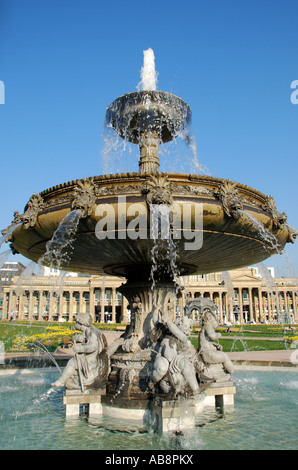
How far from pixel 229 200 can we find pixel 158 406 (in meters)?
2.76

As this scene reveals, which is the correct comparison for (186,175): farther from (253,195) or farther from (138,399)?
(138,399)

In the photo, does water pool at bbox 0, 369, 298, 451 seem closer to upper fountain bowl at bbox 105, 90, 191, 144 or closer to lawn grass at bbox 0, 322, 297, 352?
upper fountain bowl at bbox 105, 90, 191, 144

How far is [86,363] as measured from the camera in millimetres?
5789

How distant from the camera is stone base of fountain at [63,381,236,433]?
4.57 meters

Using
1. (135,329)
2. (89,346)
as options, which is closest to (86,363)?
(89,346)

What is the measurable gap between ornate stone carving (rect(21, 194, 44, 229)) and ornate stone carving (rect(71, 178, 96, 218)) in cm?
89

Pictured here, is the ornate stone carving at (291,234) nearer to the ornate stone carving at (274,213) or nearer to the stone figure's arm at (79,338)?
the ornate stone carving at (274,213)

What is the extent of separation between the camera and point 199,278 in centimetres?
9375

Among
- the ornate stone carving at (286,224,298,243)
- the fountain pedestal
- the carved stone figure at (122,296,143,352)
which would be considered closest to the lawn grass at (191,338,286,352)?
the carved stone figure at (122,296,143,352)

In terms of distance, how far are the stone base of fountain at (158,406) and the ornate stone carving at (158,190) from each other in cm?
245

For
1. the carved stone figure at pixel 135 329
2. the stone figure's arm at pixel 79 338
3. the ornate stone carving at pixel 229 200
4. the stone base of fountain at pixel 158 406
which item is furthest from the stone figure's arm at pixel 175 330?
the ornate stone carving at pixel 229 200

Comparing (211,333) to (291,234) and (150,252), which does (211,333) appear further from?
(291,234)

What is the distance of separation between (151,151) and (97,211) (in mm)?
3220

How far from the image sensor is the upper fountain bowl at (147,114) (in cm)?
757
